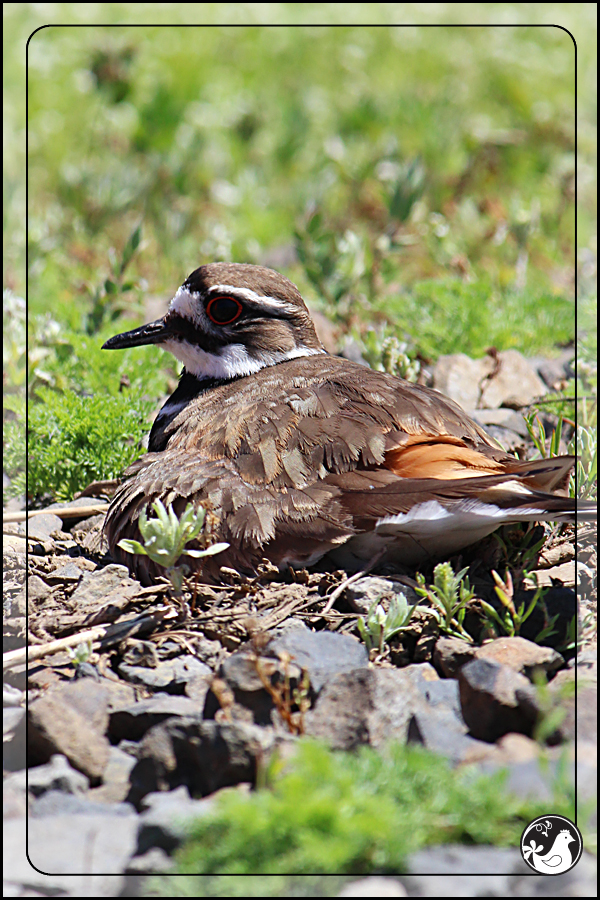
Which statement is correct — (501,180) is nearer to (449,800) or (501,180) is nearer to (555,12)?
(555,12)

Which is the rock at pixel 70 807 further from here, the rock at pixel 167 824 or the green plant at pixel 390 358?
the green plant at pixel 390 358

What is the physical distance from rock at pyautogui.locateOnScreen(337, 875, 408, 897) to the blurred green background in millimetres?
3620

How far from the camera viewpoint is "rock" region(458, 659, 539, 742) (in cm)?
248

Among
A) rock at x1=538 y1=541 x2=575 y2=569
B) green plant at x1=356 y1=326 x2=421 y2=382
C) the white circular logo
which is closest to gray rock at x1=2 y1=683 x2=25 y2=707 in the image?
the white circular logo

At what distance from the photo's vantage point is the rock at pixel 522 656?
2.84 meters

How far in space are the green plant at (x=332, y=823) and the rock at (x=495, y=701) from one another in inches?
14.4

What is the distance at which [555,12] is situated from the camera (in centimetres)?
557

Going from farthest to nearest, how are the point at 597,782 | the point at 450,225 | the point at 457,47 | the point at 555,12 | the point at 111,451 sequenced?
1. the point at 457,47
2. the point at 450,225
3. the point at 555,12
4. the point at 111,451
5. the point at 597,782

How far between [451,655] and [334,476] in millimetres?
829

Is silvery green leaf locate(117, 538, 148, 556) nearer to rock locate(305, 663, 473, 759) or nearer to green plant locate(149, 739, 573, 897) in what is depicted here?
rock locate(305, 663, 473, 759)

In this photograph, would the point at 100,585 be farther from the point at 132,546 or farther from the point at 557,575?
the point at 557,575

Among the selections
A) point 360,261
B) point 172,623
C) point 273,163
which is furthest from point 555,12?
point 172,623

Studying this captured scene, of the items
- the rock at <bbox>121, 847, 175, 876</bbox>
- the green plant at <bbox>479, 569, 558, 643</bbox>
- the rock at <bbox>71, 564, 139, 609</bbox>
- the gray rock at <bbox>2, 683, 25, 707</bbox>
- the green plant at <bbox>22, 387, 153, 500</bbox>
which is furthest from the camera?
the green plant at <bbox>22, 387, 153, 500</bbox>

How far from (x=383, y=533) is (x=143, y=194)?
541cm
